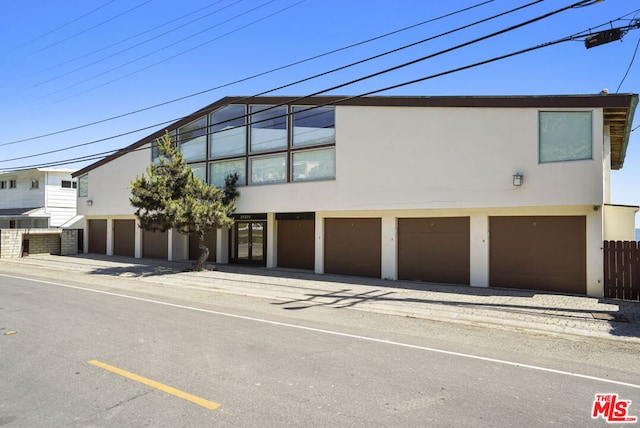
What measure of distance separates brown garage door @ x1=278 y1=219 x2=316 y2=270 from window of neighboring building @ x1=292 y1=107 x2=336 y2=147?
11.9 ft

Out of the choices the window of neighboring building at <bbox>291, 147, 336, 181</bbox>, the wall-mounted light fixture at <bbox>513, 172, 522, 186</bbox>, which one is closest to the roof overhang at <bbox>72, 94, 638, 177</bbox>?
the window of neighboring building at <bbox>291, 147, 336, 181</bbox>

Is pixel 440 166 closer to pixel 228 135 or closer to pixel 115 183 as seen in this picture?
pixel 228 135

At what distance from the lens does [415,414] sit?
14.3 feet

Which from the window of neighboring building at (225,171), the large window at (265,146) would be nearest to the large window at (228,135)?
the large window at (265,146)

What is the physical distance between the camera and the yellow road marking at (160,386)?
449 centimetres

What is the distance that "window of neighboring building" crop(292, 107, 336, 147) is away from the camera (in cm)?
1698

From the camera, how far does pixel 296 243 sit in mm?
19438

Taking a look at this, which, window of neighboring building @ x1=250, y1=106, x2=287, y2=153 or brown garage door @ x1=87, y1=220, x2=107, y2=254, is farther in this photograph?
brown garage door @ x1=87, y1=220, x2=107, y2=254

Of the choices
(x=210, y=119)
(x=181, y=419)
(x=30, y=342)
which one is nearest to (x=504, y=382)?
(x=181, y=419)

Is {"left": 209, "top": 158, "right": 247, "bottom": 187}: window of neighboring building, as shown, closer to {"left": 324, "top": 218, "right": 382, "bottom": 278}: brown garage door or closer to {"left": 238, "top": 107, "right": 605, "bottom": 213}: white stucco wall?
{"left": 238, "top": 107, "right": 605, "bottom": 213}: white stucco wall

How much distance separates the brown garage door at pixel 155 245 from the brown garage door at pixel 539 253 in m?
17.4

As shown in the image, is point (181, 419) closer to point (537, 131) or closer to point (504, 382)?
point (504, 382)

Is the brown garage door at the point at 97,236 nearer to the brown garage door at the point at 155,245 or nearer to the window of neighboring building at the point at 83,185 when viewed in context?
the window of neighboring building at the point at 83,185

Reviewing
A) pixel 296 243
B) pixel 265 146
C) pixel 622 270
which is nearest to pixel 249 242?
pixel 296 243
